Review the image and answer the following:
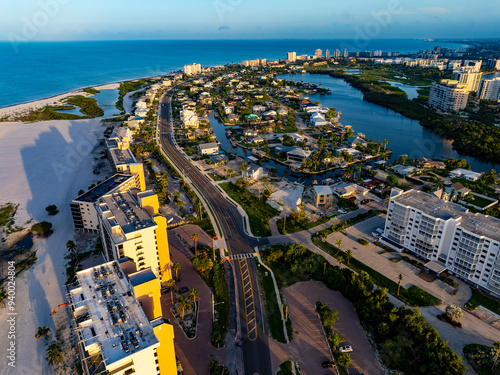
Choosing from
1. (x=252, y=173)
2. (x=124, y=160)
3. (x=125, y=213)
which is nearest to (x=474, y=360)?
(x=125, y=213)

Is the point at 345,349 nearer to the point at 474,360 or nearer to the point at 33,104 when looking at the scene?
the point at 474,360

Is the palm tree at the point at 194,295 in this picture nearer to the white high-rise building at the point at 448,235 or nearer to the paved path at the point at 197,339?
the paved path at the point at 197,339

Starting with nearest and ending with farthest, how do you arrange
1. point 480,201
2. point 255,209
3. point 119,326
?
point 119,326, point 255,209, point 480,201

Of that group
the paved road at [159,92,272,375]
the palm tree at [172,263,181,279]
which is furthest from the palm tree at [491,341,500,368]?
the palm tree at [172,263,181,279]

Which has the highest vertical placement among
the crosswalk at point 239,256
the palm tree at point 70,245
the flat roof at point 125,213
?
the flat roof at point 125,213

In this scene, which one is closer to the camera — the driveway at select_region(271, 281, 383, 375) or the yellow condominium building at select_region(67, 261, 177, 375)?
the yellow condominium building at select_region(67, 261, 177, 375)

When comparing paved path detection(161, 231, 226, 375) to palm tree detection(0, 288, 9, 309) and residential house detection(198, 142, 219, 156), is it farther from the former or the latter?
residential house detection(198, 142, 219, 156)

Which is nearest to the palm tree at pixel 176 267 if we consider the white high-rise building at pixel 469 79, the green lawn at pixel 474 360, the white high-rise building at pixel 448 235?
the white high-rise building at pixel 448 235
